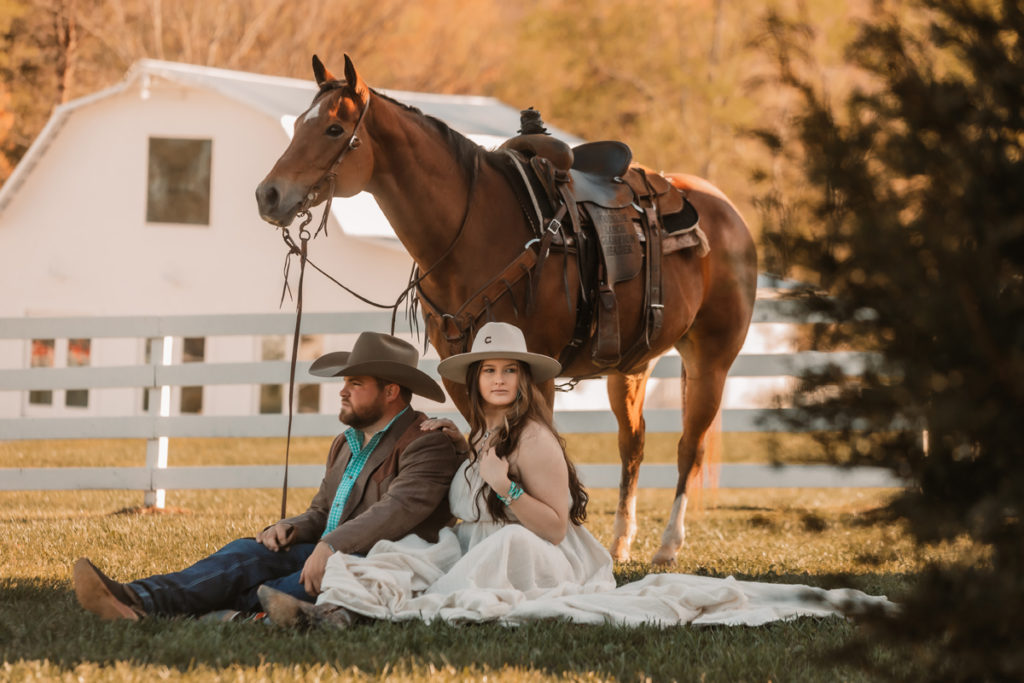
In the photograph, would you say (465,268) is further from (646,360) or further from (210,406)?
(210,406)

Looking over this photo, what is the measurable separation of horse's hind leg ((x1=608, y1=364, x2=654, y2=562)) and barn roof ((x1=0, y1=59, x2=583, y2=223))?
9842mm

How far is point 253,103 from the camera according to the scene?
17594 mm

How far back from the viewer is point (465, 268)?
5316mm

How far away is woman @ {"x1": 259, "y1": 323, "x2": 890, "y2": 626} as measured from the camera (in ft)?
14.1

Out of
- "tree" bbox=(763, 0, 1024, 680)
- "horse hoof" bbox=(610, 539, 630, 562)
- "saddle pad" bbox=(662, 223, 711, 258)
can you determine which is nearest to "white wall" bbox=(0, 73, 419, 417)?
"horse hoof" bbox=(610, 539, 630, 562)

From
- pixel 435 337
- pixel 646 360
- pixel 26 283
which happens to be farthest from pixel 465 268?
pixel 26 283

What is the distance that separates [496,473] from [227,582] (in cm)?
109

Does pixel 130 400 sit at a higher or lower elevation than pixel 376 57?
lower

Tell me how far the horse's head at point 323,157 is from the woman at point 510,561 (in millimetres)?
903

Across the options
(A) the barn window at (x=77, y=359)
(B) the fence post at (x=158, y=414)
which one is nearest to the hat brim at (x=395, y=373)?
(B) the fence post at (x=158, y=414)

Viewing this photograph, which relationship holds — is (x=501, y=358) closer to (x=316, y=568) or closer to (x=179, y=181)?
(x=316, y=568)

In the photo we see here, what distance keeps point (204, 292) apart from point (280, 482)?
10.2 m

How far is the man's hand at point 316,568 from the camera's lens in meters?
4.37

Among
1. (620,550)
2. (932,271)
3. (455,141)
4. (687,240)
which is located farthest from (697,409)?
(932,271)
